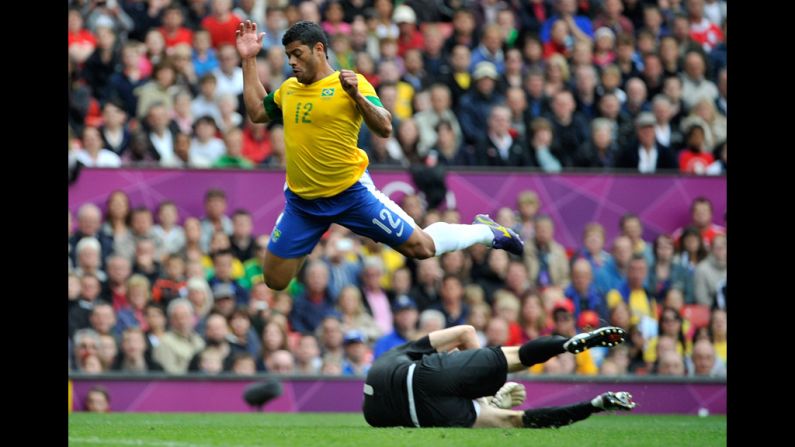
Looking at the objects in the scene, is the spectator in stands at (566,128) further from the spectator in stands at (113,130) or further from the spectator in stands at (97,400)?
the spectator in stands at (97,400)

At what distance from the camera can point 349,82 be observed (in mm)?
10797

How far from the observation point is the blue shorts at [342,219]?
1170cm

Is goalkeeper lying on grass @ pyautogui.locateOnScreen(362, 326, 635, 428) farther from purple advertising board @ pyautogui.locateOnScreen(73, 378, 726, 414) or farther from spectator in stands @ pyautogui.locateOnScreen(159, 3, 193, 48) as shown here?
spectator in stands @ pyautogui.locateOnScreen(159, 3, 193, 48)

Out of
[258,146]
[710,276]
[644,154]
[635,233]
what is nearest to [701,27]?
[644,154]

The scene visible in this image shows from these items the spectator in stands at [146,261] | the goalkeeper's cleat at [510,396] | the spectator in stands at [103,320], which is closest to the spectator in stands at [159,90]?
the spectator in stands at [146,261]

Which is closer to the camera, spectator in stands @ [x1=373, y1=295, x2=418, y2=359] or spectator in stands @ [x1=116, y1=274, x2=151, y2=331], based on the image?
spectator in stands @ [x1=116, y1=274, x2=151, y2=331]

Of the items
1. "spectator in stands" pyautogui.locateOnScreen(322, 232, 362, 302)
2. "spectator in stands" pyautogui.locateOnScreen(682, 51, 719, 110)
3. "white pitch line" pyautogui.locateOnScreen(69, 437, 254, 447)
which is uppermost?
"spectator in stands" pyautogui.locateOnScreen(682, 51, 719, 110)

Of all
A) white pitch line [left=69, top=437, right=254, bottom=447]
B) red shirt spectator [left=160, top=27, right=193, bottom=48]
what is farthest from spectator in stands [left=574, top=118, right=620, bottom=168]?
white pitch line [left=69, top=437, right=254, bottom=447]

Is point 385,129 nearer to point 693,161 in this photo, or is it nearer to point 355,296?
point 355,296

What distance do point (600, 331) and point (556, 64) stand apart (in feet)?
28.4

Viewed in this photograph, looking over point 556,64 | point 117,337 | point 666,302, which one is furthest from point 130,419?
point 556,64

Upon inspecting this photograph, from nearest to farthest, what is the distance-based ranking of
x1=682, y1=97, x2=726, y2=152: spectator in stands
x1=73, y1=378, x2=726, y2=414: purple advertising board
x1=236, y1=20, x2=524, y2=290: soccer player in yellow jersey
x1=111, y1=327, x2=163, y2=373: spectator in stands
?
x1=236, y1=20, x2=524, y2=290: soccer player in yellow jersey, x1=73, y1=378, x2=726, y2=414: purple advertising board, x1=111, y1=327, x2=163, y2=373: spectator in stands, x1=682, y1=97, x2=726, y2=152: spectator in stands

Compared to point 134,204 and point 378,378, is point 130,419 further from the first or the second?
point 134,204

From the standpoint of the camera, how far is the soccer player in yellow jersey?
444 inches
